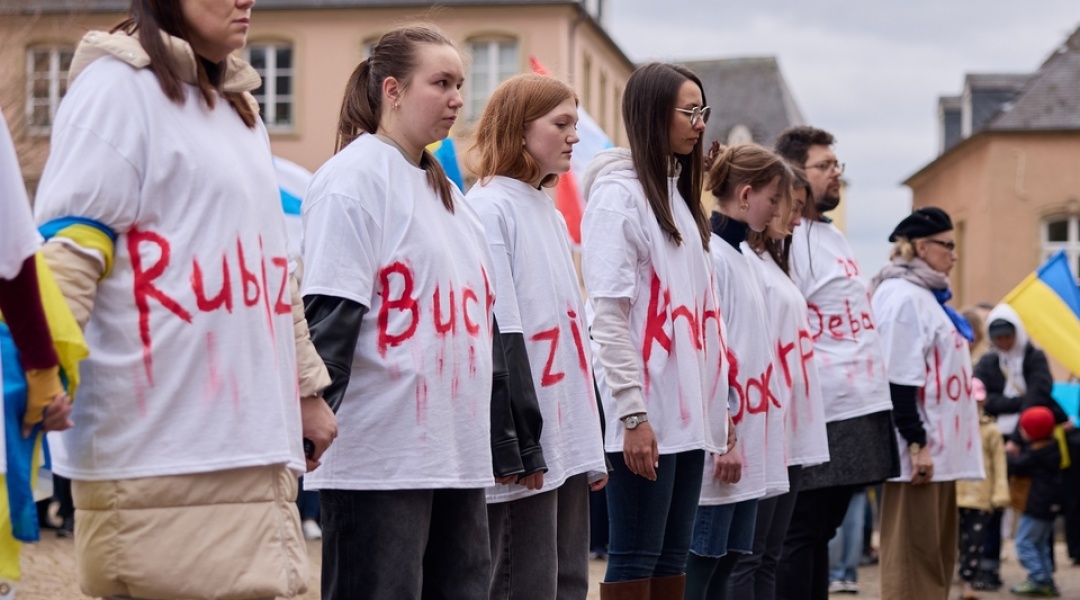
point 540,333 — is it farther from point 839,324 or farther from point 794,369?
point 839,324

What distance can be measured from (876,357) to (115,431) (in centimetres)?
473

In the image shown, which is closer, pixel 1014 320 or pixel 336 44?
pixel 1014 320

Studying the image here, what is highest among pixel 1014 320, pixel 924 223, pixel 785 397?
pixel 924 223

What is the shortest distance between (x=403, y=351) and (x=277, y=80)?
36.4m

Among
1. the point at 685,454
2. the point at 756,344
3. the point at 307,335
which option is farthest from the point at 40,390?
the point at 756,344

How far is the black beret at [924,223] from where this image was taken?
8.15 meters

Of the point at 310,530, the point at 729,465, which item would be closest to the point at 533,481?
the point at 729,465

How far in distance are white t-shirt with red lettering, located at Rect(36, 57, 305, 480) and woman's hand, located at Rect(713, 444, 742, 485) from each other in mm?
2572

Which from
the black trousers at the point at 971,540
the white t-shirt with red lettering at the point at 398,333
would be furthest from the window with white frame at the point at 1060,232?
the white t-shirt with red lettering at the point at 398,333

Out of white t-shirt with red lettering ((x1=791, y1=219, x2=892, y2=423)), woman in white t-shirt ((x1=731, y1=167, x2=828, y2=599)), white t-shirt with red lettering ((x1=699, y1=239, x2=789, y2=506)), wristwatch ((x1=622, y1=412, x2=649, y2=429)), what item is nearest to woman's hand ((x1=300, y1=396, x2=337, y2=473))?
wristwatch ((x1=622, y1=412, x2=649, y2=429))

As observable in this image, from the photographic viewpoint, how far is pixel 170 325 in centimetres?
337

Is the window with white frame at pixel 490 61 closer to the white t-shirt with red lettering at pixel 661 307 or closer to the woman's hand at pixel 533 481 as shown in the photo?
the white t-shirt with red lettering at pixel 661 307

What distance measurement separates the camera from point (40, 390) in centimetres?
301

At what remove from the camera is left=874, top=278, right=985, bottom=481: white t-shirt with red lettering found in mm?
7758
